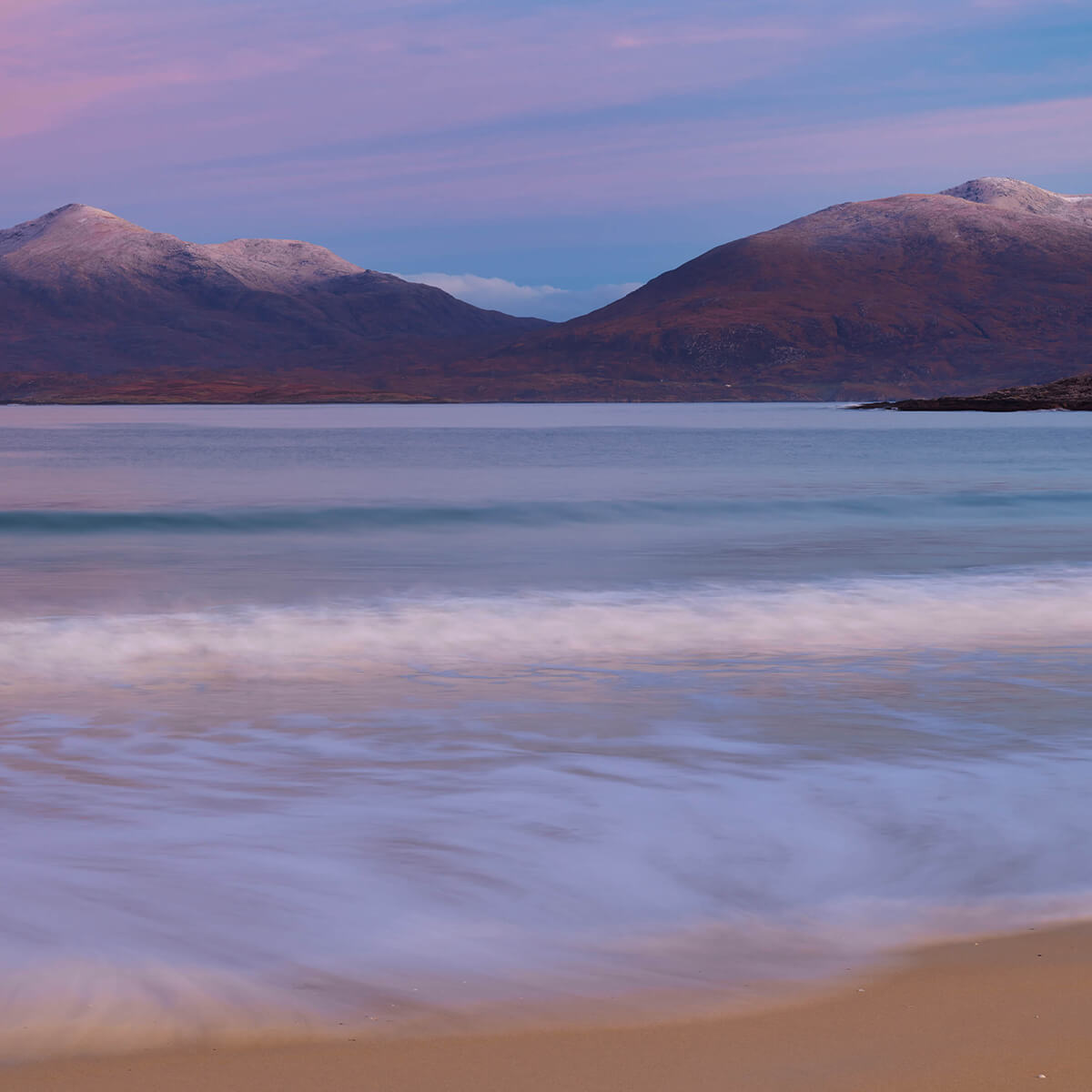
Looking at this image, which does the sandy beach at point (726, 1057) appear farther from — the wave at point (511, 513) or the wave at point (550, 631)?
the wave at point (511, 513)

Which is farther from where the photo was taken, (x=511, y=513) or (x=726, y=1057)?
(x=511, y=513)

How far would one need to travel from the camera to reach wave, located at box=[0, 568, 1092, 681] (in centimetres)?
1142

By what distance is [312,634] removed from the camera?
1286 cm

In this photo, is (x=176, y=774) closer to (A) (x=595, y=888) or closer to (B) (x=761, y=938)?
(A) (x=595, y=888)

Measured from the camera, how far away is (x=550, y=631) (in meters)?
13.3

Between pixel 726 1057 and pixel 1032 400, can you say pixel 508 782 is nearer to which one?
pixel 726 1057

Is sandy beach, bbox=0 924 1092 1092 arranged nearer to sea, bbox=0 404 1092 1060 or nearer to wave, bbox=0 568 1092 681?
sea, bbox=0 404 1092 1060

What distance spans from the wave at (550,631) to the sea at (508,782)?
7 centimetres

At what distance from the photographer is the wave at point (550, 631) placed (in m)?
11.4

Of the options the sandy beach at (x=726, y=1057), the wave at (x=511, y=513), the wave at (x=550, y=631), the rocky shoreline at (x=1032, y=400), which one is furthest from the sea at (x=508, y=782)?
the rocky shoreline at (x=1032, y=400)

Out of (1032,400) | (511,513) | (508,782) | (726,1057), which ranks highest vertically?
(1032,400)

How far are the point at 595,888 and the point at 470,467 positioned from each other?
4333 centimetres

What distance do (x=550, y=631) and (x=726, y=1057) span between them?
939 centimetres

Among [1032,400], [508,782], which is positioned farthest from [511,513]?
[1032,400]
